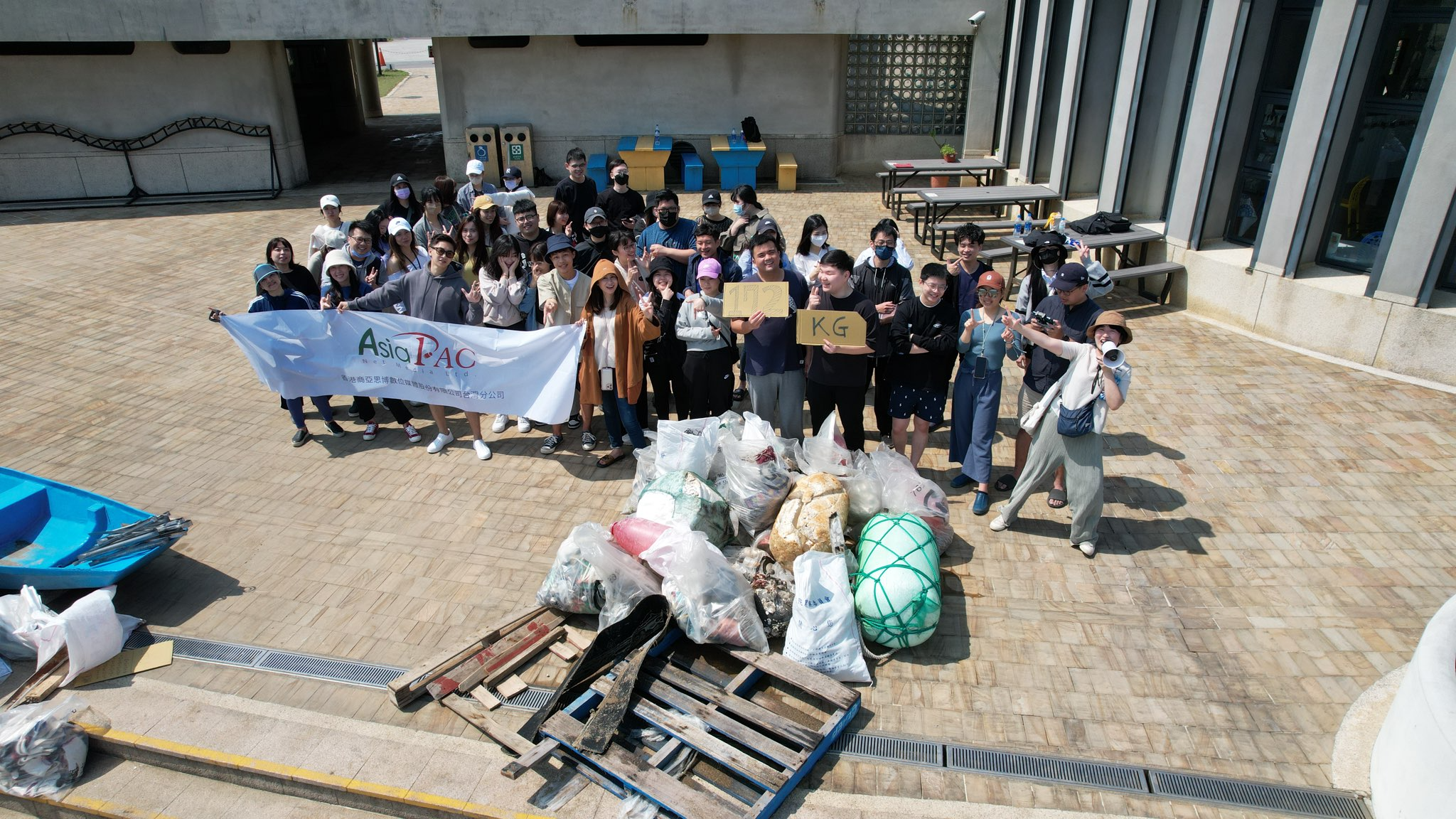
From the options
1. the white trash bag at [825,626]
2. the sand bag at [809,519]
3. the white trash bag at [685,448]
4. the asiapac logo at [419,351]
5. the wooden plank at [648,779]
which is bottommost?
the wooden plank at [648,779]

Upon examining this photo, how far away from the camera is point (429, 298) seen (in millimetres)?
7219

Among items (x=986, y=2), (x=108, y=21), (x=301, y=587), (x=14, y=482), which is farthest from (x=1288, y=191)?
(x=108, y=21)

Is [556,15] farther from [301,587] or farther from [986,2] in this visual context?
[301,587]

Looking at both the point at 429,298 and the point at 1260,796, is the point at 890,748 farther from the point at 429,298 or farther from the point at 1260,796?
the point at 429,298

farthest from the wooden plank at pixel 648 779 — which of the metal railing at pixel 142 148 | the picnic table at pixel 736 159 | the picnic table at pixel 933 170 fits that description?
the metal railing at pixel 142 148

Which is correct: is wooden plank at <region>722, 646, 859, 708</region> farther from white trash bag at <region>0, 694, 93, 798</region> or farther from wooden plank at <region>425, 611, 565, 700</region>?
white trash bag at <region>0, 694, 93, 798</region>

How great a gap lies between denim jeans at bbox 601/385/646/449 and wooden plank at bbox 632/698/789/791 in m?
2.85

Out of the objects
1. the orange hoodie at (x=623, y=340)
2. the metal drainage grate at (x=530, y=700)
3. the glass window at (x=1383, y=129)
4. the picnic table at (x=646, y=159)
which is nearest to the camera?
the metal drainage grate at (x=530, y=700)

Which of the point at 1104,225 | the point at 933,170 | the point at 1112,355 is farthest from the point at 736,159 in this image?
the point at 1112,355

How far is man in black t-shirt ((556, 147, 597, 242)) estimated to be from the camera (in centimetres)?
916

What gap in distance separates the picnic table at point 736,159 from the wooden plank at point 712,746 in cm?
1288

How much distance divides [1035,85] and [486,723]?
13.1 meters

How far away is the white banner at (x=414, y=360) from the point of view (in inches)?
276

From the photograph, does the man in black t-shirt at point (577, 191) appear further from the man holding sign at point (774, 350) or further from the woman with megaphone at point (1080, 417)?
the woman with megaphone at point (1080, 417)
